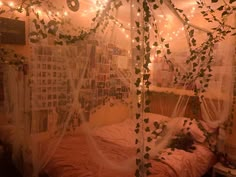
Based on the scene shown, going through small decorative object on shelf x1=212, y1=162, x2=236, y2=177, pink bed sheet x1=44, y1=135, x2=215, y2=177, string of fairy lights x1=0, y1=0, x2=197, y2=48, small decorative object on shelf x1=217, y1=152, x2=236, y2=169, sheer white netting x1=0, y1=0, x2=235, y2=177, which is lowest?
small decorative object on shelf x1=212, y1=162, x2=236, y2=177

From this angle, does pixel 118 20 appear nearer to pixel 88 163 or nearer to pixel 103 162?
pixel 103 162

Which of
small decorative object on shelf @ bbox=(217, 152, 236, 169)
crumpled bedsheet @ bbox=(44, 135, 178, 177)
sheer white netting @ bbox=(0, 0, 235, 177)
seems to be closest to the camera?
sheer white netting @ bbox=(0, 0, 235, 177)

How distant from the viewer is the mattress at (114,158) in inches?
70.1

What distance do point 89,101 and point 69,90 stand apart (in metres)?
0.20

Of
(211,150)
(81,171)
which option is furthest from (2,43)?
(211,150)

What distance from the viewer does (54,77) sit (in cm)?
168

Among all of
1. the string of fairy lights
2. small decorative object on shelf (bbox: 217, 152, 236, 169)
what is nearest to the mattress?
small decorative object on shelf (bbox: 217, 152, 236, 169)

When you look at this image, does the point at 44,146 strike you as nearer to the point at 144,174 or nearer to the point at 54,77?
the point at 54,77

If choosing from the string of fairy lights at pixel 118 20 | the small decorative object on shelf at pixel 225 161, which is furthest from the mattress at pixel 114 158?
the string of fairy lights at pixel 118 20

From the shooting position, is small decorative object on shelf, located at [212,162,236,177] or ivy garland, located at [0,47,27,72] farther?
small decorative object on shelf, located at [212,162,236,177]

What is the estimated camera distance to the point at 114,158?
203 centimetres

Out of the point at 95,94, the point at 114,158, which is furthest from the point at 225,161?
the point at 95,94

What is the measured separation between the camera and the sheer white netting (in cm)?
160

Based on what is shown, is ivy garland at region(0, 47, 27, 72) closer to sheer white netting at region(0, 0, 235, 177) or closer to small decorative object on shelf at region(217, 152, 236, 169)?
sheer white netting at region(0, 0, 235, 177)
